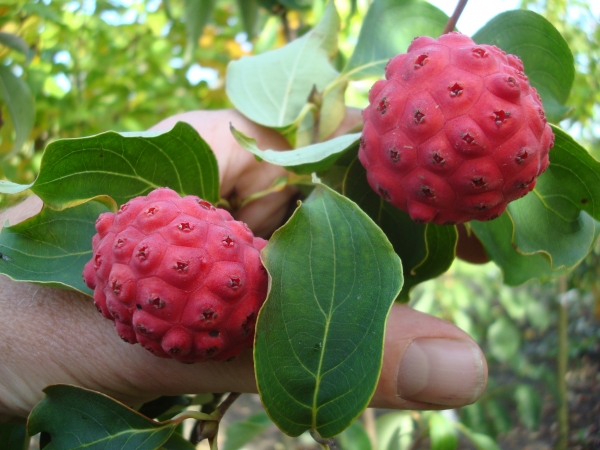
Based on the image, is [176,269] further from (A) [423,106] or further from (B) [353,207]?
(A) [423,106]

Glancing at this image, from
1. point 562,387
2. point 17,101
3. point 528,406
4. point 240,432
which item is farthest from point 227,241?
point 528,406

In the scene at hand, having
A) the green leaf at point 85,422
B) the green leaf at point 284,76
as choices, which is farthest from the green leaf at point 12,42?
→ the green leaf at point 85,422

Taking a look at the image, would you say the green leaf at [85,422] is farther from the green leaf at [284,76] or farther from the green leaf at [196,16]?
the green leaf at [196,16]

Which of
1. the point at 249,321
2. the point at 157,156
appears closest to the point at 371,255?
the point at 249,321

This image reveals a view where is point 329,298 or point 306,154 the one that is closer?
point 329,298

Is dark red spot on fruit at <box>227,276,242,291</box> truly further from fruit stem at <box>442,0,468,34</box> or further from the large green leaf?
fruit stem at <box>442,0,468,34</box>

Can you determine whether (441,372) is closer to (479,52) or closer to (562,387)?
(479,52)

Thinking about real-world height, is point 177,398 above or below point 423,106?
below
